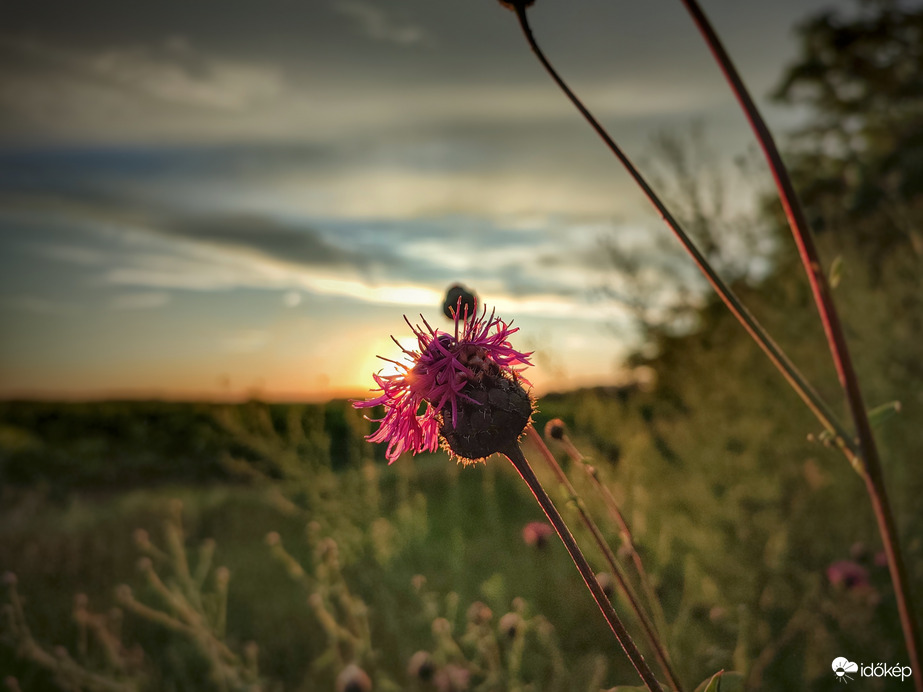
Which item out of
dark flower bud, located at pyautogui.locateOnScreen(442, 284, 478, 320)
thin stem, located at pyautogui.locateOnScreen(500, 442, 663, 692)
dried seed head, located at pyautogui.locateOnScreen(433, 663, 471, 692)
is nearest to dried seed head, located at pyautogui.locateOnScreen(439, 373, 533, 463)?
thin stem, located at pyautogui.locateOnScreen(500, 442, 663, 692)

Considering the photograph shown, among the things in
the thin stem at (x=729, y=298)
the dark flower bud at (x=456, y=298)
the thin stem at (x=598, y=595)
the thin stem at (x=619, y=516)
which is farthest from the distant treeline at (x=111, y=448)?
the thin stem at (x=729, y=298)

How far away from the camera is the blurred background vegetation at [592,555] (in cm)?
→ 296

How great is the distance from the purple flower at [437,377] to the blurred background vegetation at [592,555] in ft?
1.91

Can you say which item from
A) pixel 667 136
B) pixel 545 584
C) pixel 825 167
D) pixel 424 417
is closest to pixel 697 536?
pixel 545 584

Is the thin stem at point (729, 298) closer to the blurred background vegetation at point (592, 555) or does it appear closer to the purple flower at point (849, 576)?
the blurred background vegetation at point (592, 555)

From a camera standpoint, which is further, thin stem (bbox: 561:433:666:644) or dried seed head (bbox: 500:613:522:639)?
dried seed head (bbox: 500:613:522:639)

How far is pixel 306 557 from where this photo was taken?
22.4ft

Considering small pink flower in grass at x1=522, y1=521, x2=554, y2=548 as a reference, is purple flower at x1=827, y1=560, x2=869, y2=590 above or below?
below

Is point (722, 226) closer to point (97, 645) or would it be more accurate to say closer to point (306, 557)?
point (306, 557)

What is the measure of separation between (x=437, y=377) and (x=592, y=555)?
2.00 m

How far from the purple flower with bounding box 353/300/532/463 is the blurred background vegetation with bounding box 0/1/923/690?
1.91 ft

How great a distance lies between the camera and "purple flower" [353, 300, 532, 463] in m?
1.18

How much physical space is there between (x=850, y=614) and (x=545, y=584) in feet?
6.70

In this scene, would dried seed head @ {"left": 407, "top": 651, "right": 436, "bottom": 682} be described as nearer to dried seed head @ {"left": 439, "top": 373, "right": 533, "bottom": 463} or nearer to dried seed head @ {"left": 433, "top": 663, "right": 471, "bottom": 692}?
dried seed head @ {"left": 433, "top": 663, "right": 471, "bottom": 692}
